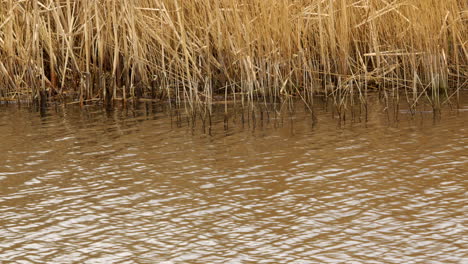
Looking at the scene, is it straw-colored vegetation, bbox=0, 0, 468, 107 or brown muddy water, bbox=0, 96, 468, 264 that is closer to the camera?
brown muddy water, bbox=0, 96, 468, 264

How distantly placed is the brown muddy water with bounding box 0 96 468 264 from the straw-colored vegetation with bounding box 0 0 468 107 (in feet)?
1.83

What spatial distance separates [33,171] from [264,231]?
2109mm

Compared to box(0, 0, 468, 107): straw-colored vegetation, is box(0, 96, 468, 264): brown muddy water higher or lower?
lower

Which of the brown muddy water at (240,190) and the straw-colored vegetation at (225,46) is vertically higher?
the straw-colored vegetation at (225,46)

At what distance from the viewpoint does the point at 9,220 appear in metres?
4.38

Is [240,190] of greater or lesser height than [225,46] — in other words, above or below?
below

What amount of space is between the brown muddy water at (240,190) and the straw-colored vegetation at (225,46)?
56 centimetres

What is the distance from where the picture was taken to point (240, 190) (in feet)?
16.0

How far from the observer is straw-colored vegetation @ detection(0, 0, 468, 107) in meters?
7.55

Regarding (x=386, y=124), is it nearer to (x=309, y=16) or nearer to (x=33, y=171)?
(x=309, y=16)

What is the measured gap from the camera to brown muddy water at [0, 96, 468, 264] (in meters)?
3.79

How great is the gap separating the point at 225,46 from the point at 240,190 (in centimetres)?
339

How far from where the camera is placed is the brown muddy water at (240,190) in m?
3.79

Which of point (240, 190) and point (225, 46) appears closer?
point (240, 190)
